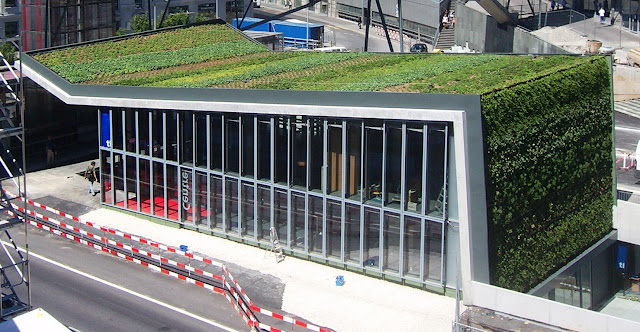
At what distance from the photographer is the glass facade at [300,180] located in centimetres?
3172

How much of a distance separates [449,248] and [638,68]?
37.2 meters

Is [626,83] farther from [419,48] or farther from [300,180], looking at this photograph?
[300,180]

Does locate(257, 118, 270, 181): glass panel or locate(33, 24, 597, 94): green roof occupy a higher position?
locate(33, 24, 597, 94): green roof

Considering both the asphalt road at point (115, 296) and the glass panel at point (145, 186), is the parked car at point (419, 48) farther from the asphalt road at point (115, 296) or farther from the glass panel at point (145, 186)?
the asphalt road at point (115, 296)

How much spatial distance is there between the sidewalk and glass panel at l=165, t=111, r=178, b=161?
318 centimetres

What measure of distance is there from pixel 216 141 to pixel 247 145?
164cm

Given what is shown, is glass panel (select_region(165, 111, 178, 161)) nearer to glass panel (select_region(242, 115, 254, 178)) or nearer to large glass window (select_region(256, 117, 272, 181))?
glass panel (select_region(242, 115, 254, 178))

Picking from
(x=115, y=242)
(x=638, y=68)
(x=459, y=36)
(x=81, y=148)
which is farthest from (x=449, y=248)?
(x=459, y=36)

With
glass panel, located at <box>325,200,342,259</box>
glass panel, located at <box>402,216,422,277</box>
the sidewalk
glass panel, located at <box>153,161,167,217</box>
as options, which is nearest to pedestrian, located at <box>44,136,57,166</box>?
the sidewalk

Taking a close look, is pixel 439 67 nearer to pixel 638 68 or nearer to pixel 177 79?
pixel 177 79

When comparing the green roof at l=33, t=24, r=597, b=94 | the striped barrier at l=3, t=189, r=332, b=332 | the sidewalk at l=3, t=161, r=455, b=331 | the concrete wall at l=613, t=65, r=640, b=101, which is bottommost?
the sidewalk at l=3, t=161, r=455, b=331

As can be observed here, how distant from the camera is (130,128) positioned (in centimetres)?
3897

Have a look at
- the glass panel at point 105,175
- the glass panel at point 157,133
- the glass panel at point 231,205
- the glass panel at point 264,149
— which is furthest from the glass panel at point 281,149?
the glass panel at point 105,175

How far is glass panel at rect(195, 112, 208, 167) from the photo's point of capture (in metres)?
36.8
